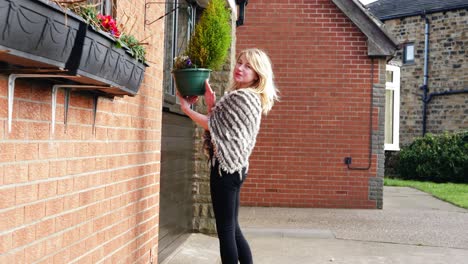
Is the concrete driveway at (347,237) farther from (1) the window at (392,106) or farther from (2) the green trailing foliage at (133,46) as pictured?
(1) the window at (392,106)

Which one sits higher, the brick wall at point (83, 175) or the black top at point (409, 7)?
the black top at point (409, 7)

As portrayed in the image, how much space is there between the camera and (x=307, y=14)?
12.7 meters

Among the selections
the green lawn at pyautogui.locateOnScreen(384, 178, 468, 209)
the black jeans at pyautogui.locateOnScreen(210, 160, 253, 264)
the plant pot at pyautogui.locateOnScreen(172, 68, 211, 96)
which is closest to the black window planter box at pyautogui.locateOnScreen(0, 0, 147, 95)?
the plant pot at pyautogui.locateOnScreen(172, 68, 211, 96)

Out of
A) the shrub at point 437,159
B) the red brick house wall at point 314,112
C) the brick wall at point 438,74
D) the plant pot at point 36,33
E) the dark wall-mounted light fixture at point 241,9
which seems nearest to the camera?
the plant pot at point 36,33

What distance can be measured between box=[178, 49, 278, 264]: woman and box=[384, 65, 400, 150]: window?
549 inches

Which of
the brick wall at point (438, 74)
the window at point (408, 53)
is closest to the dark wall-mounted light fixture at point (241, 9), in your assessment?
the brick wall at point (438, 74)

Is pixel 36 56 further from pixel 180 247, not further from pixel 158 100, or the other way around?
pixel 180 247

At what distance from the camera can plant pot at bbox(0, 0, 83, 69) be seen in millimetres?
1911

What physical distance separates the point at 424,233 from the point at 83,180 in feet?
23.1

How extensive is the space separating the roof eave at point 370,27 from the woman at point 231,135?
836cm

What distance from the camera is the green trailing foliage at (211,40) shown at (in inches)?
189

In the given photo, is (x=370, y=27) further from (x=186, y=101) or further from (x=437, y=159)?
(x=437, y=159)

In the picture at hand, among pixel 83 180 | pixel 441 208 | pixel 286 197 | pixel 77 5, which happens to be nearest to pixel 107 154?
pixel 83 180

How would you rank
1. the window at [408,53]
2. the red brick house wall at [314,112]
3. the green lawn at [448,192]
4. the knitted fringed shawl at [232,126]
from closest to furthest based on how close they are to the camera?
the knitted fringed shawl at [232,126]
the red brick house wall at [314,112]
the green lawn at [448,192]
the window at [408,53]
